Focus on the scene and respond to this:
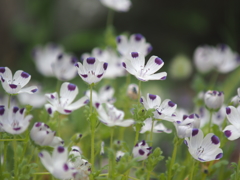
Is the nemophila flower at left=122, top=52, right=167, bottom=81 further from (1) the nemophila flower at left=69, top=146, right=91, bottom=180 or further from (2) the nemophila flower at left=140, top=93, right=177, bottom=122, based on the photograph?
(1) the nemophila flower at left=69, top=146, right=91, bottom=180

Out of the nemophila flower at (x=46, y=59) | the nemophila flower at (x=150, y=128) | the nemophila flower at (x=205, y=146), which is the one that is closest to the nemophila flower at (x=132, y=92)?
the nemophila flower at (x=150, y=128)

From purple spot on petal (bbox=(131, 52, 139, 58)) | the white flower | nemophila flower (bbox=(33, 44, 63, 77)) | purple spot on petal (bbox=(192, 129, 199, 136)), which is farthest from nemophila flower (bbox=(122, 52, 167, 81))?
nemophila flower (bbox=(33, 44, 63, 77))

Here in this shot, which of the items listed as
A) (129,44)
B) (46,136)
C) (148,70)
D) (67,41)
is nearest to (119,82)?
(67,41)

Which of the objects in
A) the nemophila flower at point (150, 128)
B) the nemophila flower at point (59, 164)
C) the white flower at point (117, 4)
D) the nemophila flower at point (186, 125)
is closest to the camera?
the nemophila flower at point (59, 164)

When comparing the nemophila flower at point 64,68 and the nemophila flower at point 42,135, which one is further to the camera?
the nemophila flower at point 64,68

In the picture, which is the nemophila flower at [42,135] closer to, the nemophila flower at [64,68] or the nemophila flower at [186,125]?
the nemophila flower at [186,125]

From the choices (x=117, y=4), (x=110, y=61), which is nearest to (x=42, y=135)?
(x=110, y=61)
